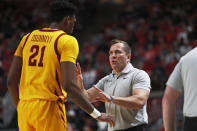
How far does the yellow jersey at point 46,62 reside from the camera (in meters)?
3.72

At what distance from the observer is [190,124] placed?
2.85 meters

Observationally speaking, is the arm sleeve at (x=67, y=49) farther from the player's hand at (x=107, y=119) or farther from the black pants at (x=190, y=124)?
the black pants at (x=190, y=124)

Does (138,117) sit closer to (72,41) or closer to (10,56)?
(72,41)

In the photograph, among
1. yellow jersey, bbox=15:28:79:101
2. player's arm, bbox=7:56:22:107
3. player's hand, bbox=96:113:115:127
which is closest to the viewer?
yellow jersey, bbox=15:28:79:101

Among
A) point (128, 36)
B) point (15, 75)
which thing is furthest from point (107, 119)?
point (128, 36)

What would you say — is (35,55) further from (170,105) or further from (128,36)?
(128,36)

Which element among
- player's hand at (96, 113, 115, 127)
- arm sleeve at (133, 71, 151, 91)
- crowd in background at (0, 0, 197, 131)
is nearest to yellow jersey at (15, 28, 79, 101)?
player's hand at (96, 113, 115, 127)

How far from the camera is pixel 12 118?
8.36m

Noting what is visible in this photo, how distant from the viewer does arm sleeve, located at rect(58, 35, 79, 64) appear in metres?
3.64

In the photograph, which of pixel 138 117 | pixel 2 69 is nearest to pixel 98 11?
pixel 2 69

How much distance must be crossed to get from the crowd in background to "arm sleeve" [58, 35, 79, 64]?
3.90m

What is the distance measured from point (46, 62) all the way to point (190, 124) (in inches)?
62.4

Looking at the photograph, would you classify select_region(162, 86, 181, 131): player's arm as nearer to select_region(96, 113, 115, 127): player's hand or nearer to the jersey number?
select_region(96, 113, 115, 127): player's hand

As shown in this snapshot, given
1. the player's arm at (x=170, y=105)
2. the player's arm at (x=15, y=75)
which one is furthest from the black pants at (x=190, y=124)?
the player's arm at (x=15, y=75)
